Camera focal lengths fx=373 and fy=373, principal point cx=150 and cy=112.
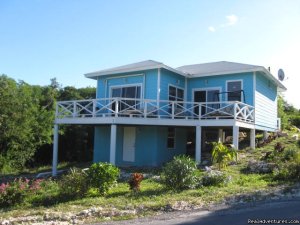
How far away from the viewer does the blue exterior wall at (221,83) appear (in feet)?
65.2

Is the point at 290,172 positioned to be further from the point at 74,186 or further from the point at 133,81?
the point at 133,81

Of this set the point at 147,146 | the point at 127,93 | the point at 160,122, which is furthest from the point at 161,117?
the point at 127,93

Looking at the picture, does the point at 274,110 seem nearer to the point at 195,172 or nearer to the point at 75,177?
the point at 195,172

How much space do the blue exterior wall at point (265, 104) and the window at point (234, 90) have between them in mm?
983

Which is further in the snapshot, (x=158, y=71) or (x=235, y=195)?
(x=158, y=71)

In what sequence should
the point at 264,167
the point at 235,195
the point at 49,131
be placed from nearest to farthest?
the point at 235,195 < the point at 264,167 < the point at 49,131

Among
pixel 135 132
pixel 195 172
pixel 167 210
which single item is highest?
pixel 135 132

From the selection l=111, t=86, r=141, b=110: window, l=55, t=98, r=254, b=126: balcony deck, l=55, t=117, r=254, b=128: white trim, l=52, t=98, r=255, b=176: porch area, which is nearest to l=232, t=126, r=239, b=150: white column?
l=52, t=98, r=255, b=176: porch area

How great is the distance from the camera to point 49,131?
27891mm

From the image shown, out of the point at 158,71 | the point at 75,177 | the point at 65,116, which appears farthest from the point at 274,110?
the point at 75,177

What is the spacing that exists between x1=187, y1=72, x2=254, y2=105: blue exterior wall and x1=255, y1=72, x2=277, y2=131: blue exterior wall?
667mm

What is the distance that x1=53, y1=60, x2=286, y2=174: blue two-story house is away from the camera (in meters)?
17.9

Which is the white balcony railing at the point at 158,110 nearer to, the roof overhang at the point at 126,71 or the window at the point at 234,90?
the window at the point at 234,90

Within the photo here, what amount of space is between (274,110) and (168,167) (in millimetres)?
15691
